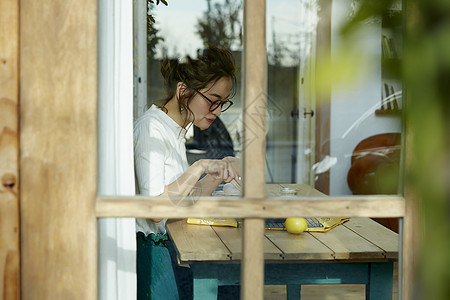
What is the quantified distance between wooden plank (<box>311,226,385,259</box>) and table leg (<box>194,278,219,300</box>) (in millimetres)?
329

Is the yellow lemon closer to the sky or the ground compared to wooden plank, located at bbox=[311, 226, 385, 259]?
closer to the sky

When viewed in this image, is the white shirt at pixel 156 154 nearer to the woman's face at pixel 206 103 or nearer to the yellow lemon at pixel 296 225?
the woman's face at pixel 206 103

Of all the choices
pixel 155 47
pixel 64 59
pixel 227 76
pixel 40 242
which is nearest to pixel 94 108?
pixel 64 59

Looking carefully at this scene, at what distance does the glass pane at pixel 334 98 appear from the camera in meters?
0.37

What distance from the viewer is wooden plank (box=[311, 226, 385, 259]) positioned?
1.34 meters

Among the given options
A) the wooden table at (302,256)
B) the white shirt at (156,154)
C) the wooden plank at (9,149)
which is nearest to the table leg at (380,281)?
the wooden table at (302,256)

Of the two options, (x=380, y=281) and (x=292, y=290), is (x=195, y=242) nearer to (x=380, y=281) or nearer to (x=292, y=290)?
(x=292, y=290)

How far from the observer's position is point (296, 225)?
1316mm

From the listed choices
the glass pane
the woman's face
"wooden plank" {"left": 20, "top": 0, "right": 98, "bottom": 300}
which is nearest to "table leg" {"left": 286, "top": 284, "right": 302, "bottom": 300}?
the glass pane

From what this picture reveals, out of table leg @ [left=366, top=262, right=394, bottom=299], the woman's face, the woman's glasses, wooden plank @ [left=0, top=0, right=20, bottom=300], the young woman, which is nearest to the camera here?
wooden plank @ [left=0, top=0, right=20, bottom=300]

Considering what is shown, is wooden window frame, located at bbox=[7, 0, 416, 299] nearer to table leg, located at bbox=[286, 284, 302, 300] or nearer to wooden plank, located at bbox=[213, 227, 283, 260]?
wooden plank, located at bbox=[213, 227, 283, 260]

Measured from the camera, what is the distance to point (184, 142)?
6.18 ft

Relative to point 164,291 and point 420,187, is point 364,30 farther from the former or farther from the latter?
point 164,291

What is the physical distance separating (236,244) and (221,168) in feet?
1.64
